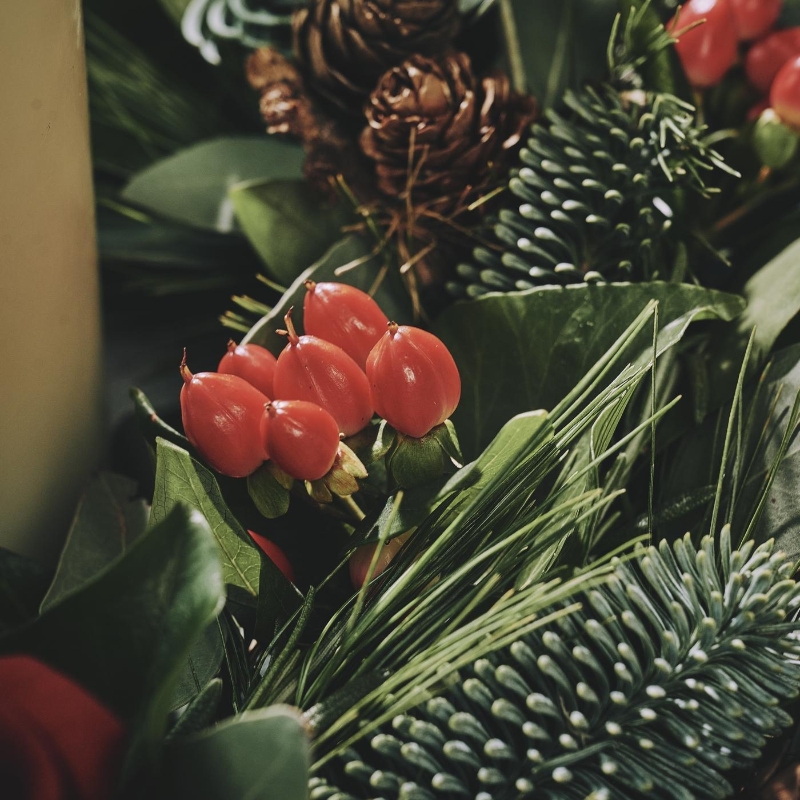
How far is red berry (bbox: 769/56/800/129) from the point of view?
0.32 m

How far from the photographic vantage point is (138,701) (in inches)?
7.1

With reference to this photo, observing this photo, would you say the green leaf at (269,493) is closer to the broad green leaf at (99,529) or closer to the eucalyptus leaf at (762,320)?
the broad green leaf at (99,529)

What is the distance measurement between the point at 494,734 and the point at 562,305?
14 centimetres

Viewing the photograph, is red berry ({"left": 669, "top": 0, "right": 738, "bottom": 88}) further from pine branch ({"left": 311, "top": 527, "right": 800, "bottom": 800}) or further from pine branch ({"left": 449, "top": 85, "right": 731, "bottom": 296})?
pine branch ({"left": 311, "top": 527, "right": 800, "bottom": 800})

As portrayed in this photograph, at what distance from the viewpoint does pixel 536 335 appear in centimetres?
30

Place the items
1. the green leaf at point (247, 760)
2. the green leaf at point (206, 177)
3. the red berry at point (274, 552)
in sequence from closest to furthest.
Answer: the green leaf at point (247, 760), the red berry at point (274, 552), the green leaf at point (206, 177)

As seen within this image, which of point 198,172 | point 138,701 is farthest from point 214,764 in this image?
point 198,172

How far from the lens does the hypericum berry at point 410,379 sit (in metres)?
0.23

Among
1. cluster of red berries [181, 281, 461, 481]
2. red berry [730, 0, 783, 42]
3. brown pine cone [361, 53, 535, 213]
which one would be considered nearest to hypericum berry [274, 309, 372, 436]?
cluster of red berries [181, 281, 461, 481]

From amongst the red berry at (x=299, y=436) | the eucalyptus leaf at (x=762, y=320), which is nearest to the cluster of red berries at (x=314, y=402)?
the red berry at (x=299, y=436)

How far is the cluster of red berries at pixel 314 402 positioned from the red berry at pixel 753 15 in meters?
0.21

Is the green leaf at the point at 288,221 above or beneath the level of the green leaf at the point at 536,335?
above

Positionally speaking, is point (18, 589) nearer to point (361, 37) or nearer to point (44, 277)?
point (44, 277)

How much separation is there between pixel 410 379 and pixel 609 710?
0.31 ft
